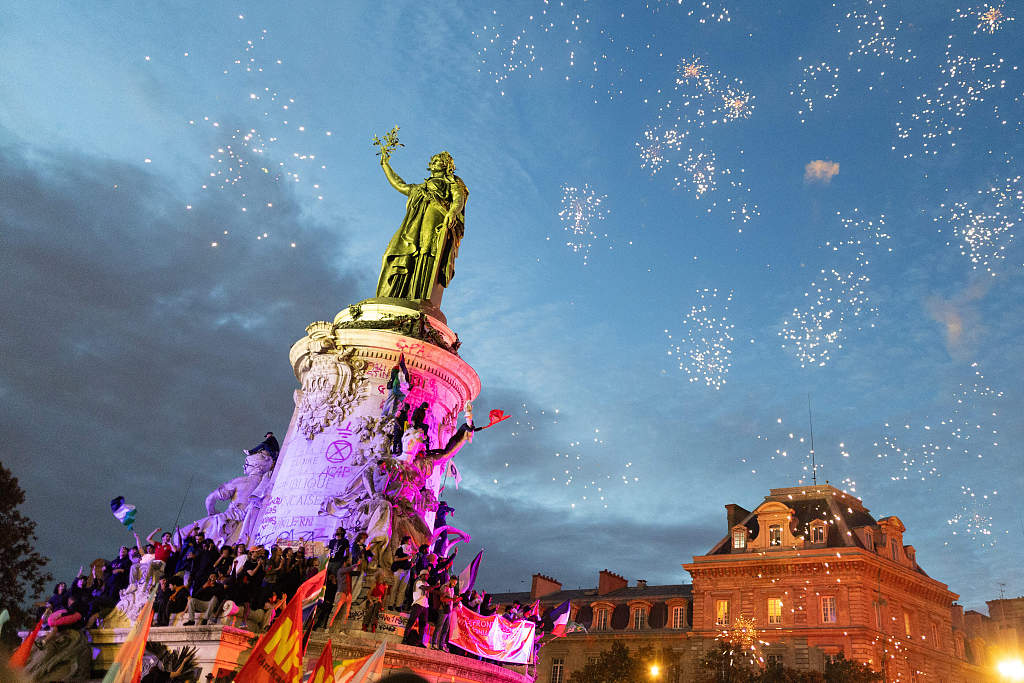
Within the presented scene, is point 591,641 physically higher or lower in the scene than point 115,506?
higher

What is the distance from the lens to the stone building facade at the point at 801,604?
41219 mm

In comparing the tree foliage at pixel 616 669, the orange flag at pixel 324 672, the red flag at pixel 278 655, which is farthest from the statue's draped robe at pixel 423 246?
the tree foliage at pixel 616 669

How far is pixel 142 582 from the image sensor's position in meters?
13.2

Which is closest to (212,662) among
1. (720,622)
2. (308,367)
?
(308,367)

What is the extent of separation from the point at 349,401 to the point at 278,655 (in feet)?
36.2

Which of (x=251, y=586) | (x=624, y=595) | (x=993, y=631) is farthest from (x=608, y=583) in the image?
(x=251, y=586)

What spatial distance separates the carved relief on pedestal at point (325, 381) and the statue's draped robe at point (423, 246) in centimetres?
300

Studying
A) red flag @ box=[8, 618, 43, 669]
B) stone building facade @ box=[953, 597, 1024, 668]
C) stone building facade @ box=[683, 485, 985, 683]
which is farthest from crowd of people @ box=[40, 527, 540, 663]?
stone building facade @ box=[953, 597, 1024, 668]

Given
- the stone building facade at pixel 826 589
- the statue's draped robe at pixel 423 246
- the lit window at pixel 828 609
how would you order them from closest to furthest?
1. the statue's draped robe at pixel 423 246
2. the stone building facade at pixel 826 589
3. the lit window at pixel 828 609

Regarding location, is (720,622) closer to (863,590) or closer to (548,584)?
(863,590)

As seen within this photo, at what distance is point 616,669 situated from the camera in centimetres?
3888

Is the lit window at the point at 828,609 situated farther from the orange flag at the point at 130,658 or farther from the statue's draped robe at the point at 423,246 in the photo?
the orange flag at the point at 130,658

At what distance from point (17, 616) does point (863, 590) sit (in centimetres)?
4167

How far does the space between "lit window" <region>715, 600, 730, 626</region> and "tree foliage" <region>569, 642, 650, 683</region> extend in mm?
→ 5610
